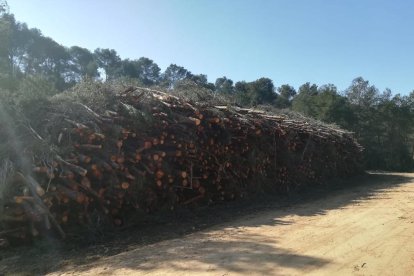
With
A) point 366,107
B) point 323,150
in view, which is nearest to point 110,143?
point 323,150

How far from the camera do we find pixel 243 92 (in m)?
42.2

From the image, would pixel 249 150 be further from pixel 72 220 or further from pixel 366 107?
pixel 366 107

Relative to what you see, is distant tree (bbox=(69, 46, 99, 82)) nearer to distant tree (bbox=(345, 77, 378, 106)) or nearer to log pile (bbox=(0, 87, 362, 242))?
distant tree (bbox=(345, 77, 378, 106))

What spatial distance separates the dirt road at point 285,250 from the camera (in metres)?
5.16

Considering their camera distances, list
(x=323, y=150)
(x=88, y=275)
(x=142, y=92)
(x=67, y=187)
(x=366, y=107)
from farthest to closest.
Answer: (x=366, y=107), (x=323, y=150), (x=142, y=92), (x=67, y=187), (x=88, y=275)

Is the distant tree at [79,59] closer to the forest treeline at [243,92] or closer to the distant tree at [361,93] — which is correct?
the forest treeline at [243,92]

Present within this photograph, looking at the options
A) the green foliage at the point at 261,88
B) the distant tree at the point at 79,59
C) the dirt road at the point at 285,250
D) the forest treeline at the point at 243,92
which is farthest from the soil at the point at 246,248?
the distant tree at the point at 79,59

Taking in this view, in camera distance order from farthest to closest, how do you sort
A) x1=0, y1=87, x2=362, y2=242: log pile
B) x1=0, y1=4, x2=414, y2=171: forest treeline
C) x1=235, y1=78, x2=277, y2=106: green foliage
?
1. x1=235, y1=78, x2=277, y2=106: green foliage
2. x1=0, y1=4, x2=414, y2=171: forest treeline
3. x1=0, y1=87, x2=362, y2=242: log pile

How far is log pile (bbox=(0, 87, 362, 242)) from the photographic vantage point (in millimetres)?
7121

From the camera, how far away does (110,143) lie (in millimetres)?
8289

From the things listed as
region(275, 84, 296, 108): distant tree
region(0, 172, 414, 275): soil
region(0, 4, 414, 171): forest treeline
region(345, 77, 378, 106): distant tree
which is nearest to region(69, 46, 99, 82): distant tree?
region(0, 4, 414, 171): forest treeline

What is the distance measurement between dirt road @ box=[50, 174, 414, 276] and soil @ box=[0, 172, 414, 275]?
1 centimetres

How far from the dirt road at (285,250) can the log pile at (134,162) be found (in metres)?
1.63

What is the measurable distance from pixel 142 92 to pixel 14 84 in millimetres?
4209
